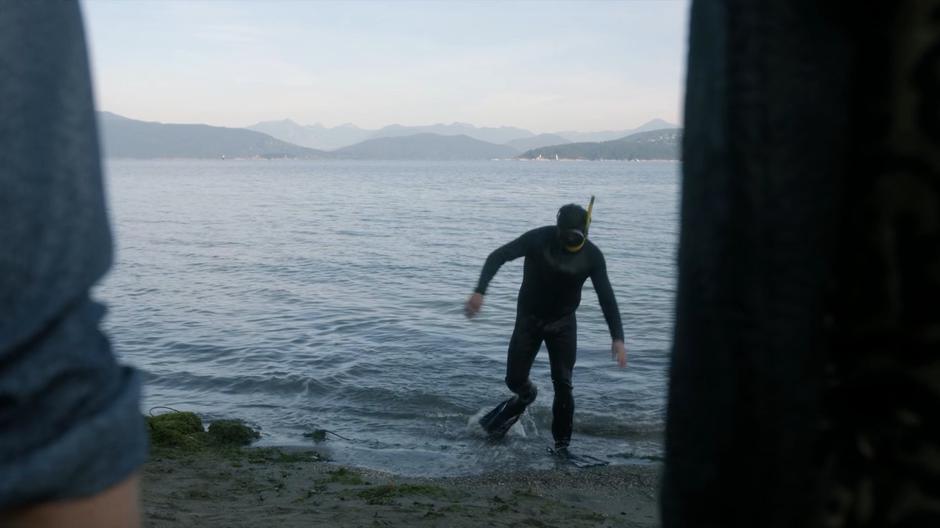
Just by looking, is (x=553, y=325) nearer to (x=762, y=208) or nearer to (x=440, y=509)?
(x=440, y=509)

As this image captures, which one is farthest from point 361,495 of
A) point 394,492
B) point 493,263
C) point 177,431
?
point 177,431

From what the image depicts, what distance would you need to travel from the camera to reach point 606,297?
8.84m

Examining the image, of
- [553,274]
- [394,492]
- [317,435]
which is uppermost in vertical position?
[553,274]

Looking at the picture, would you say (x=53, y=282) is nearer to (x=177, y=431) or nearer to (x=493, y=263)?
(x=493, y=263)

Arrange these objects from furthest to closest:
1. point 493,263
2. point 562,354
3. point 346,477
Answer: point 562,354 < point 493,263 < point 346,477

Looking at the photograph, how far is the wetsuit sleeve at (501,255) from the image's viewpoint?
28.4ft

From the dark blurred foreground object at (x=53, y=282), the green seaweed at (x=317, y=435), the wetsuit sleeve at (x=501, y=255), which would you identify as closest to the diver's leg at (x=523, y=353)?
the wetsuit sleeve at (x=501, y=255)

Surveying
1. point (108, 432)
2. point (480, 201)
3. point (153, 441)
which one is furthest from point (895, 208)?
point (480, 201)

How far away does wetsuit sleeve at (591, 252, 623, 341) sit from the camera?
28.7ft

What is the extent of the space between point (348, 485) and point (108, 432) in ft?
23.7

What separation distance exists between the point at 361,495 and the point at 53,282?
670 centimetres

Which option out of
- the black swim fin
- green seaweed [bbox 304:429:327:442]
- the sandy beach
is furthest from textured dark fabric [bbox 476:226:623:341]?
green seaweed [bbox 304:429:327:442]

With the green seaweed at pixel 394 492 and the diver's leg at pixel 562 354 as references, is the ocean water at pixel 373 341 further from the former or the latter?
the green seaweed at pixel 394 492

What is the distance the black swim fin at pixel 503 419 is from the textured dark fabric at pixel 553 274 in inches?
50.5
